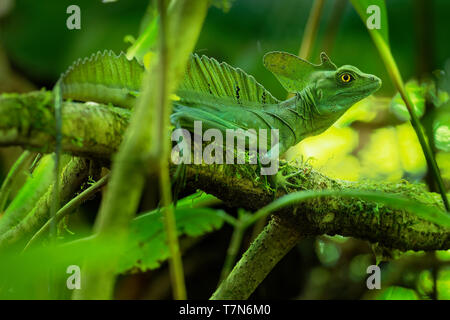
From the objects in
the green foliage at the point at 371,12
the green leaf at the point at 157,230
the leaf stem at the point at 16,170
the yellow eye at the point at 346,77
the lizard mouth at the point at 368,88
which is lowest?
the green leaf at the point at 157,230

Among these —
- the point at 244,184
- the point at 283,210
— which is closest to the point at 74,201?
the point at 244,184

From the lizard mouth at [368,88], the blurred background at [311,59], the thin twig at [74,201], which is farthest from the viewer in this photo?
the blurred background at [311,59]

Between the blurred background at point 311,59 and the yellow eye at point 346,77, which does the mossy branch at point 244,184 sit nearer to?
the yellow eye at point 346,77

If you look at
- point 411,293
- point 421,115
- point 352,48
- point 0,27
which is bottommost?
point 411,293

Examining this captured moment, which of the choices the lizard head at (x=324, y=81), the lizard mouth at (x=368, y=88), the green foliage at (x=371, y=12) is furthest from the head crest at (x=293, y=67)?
the green foliage at (x=371, y=12)

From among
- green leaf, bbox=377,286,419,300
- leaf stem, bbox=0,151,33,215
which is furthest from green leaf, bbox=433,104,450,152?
leaf stem, bbox=0,151,33,215

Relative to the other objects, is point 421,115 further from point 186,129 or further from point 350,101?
point 186,129

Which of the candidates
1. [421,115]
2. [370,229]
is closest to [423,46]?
[421,115]

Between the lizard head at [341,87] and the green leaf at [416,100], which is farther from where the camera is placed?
the green leaf at [416,100]
